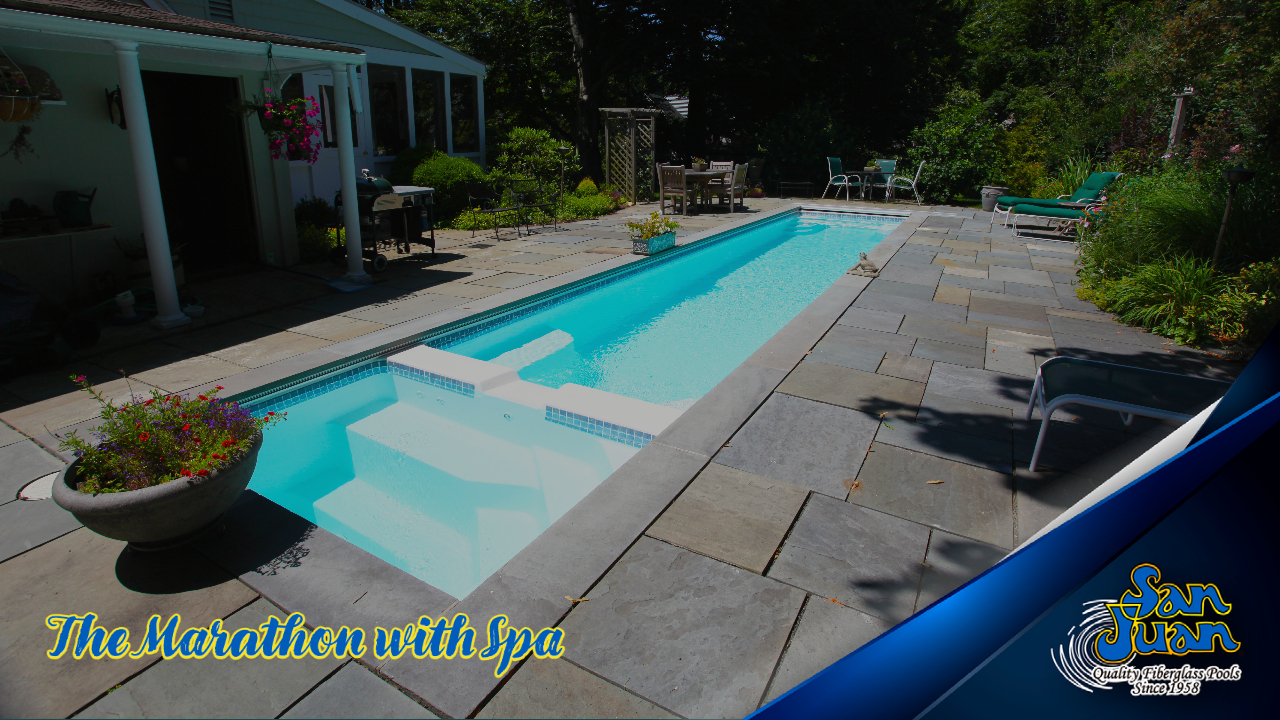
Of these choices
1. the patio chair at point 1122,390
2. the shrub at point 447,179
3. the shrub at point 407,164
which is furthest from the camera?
the shrub at point 407,164

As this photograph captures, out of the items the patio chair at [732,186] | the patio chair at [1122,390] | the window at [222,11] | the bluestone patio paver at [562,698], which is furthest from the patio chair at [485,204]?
the bluestone patio paver at [562,698]

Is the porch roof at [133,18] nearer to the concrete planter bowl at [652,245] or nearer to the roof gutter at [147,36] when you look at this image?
the roof gutter at [147,36]

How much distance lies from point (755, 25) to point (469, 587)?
55.1 feet

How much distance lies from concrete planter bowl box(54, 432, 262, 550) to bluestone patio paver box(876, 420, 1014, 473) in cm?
307

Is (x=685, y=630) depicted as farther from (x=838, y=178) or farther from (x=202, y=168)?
(x=838, y=178)

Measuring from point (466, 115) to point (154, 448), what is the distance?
13.0 meters

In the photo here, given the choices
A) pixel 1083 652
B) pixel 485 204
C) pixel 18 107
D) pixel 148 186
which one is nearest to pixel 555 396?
pixel 1083 652

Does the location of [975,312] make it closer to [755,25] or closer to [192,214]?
[192,214]

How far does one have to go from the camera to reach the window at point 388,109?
1142 cm

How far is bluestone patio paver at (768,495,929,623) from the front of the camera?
2.33 metres

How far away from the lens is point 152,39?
4.98 metres

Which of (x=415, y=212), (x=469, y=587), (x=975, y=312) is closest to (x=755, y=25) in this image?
(x=415, y=212)

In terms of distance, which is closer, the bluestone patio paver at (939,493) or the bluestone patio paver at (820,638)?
the bluestone patio paver at (820,638)

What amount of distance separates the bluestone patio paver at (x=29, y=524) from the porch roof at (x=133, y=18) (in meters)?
3.39
